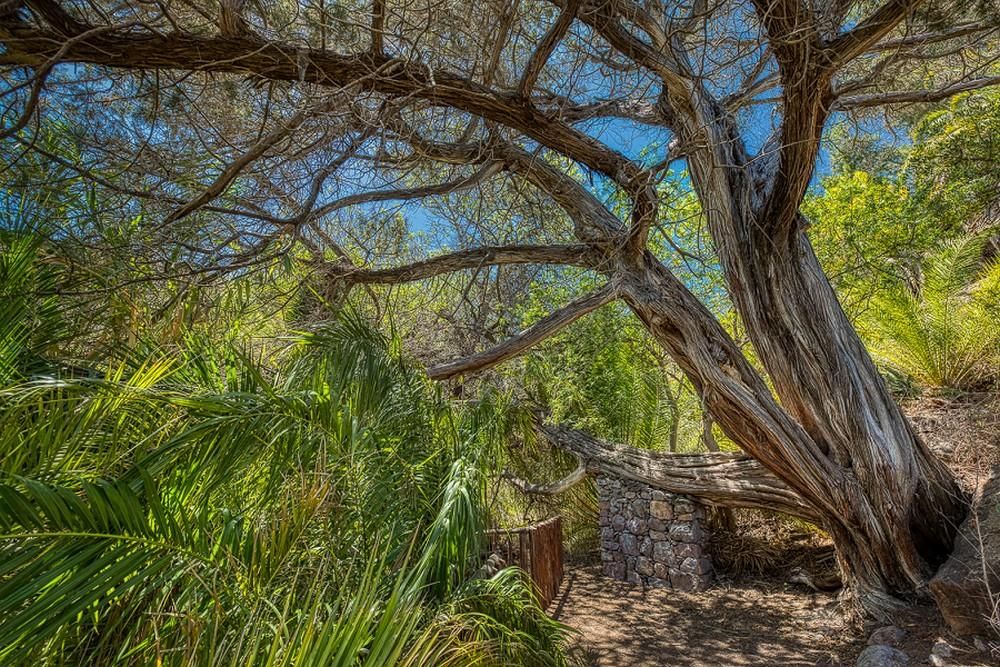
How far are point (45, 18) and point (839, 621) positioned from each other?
618 cm

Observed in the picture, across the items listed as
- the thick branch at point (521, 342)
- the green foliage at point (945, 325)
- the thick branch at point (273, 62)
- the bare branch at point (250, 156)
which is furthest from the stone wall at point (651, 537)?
the bare branch at point (250, 156)

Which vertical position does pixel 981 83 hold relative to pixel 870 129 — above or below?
below

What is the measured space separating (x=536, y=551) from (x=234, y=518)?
3.77 metres

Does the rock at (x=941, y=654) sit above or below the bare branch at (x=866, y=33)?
below

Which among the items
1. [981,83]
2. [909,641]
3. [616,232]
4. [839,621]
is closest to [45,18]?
[616,232]

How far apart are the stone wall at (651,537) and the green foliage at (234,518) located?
400cm

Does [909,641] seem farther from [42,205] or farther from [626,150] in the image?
[42,205]

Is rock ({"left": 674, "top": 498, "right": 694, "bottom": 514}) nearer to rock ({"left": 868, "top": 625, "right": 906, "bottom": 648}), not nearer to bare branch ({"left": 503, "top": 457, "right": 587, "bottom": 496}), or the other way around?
bare branch ({"left": 503, "top": 457, "right": 587, "bottom": 496})

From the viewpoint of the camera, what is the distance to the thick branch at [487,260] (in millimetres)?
4402

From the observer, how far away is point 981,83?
12.4 feet

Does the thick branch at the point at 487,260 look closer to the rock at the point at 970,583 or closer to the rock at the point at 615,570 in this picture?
the rock at the point at 970,583

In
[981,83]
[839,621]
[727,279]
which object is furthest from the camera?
[839,621]

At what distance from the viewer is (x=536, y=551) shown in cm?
539

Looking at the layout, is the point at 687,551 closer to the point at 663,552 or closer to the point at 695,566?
the point at 695,566
